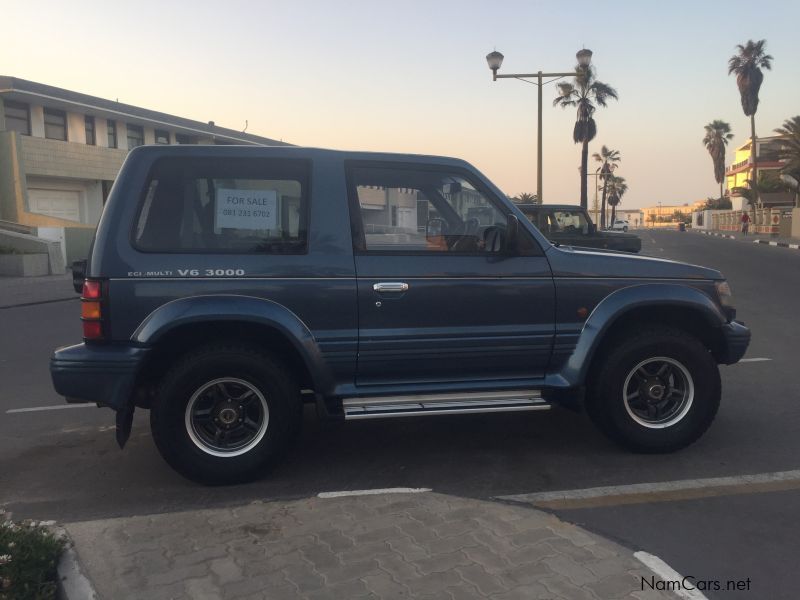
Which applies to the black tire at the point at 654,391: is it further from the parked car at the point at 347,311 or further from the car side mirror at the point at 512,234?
the car side mirror at the point at 512,234

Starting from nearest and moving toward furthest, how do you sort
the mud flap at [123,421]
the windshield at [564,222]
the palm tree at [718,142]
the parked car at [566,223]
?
1. the mud flap at [123,421]
2. the parked car at [566,223]
3. the windshield at [564,222]
4. the palm tree at [718,142]

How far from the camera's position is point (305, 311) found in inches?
166

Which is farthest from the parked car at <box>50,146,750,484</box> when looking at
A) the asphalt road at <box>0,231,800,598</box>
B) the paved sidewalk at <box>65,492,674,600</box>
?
the paved sidewalk at <box>65,492,674,600</box>

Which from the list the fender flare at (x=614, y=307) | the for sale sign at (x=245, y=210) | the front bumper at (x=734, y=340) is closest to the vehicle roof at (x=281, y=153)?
the for sale sign at (x=245, y=210)

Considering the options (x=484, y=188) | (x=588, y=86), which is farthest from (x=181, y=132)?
(x=484, y=188)

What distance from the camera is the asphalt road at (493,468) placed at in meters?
3.50

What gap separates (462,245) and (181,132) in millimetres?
32438

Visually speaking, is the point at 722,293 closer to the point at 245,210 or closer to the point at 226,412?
the point at 245,210

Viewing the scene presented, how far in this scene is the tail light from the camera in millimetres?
4039

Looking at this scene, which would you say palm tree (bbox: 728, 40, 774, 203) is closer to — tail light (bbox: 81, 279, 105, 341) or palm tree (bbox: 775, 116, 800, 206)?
palm tree (bbox: 775, 116, 800, 206)

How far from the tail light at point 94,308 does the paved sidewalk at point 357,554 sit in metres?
1.10

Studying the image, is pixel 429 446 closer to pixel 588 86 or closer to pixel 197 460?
pixel 197 460

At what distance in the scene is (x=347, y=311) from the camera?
4273 mm

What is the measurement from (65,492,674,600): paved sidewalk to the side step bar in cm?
61
